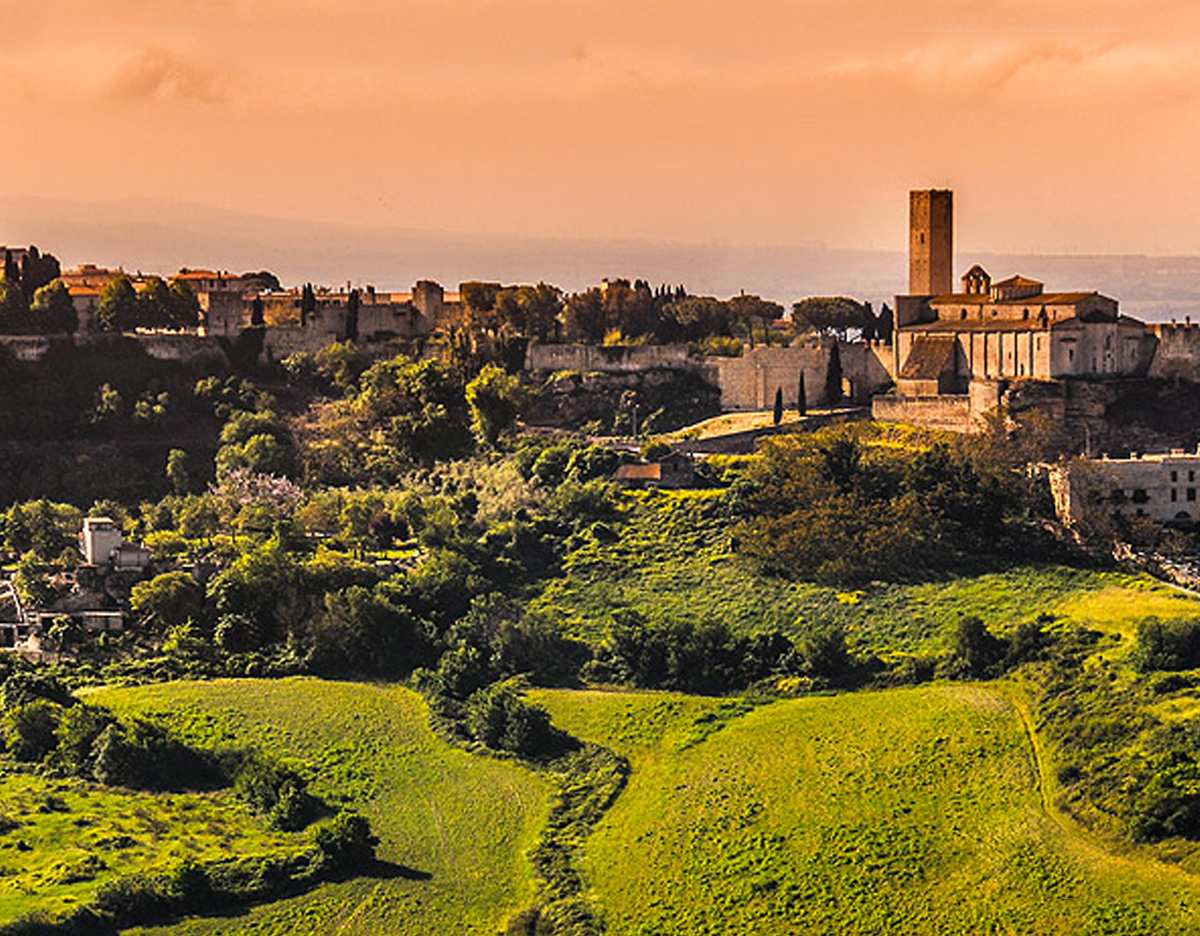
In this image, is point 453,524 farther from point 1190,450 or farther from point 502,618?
point 1190,450

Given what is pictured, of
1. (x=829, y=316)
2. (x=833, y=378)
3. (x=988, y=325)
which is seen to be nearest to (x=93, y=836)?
(x=833, y=378)

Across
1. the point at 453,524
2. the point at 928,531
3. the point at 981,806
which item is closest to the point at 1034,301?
the point at 928,531

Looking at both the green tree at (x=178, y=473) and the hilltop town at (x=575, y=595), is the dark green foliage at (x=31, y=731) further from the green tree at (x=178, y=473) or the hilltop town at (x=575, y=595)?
the green tree at (x=178, y=473)

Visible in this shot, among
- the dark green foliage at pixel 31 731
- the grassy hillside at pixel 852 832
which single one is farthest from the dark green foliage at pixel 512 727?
the dark green foliage at pixel 31 731

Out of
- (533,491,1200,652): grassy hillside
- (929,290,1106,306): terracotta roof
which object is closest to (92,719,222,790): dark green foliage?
(533,491,1200,652): grassy hillside

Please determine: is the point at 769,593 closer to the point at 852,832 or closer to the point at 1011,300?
the point at 852,832

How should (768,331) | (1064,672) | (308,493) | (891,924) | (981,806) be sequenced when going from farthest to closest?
(768,331)
(308,493)
(1064,672)
(981,806)
(891,924)
